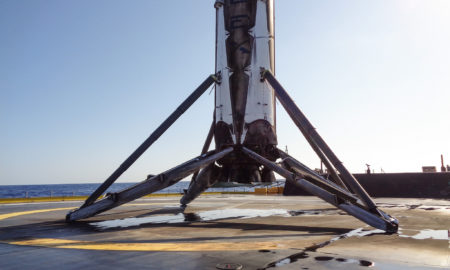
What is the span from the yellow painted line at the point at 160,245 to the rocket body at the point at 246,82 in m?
7.38

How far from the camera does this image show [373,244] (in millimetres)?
8156

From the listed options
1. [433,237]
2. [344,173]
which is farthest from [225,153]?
[433,237]

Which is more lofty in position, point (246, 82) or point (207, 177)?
point (246, 82)

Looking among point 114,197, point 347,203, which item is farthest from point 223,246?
point 114,197

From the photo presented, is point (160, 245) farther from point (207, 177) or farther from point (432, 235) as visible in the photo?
point (207, 177)

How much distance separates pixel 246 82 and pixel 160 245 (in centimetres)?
925

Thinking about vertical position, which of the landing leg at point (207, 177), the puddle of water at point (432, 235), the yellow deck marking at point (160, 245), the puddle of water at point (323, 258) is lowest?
the puddle of water at point (432, 235)

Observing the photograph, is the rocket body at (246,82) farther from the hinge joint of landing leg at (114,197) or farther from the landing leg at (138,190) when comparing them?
the hinge joint of landing leg at (114,197)

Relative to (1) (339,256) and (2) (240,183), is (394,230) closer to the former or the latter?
(1) (339,256)

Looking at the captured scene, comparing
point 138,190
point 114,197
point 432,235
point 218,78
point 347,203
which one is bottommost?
point 432,235

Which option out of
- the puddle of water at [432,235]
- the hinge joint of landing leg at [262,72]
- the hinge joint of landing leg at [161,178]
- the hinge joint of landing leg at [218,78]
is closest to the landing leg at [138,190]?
the hinge joint of landing leg at [161,178]

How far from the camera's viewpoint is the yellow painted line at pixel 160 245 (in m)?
7.76

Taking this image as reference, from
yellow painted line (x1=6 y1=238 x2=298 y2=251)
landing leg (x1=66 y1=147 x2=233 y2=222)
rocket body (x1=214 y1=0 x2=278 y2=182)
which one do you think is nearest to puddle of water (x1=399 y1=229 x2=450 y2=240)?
yellow painted line (x1=6 y1=238 x2=298 y2=251)

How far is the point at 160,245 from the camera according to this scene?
819cm
